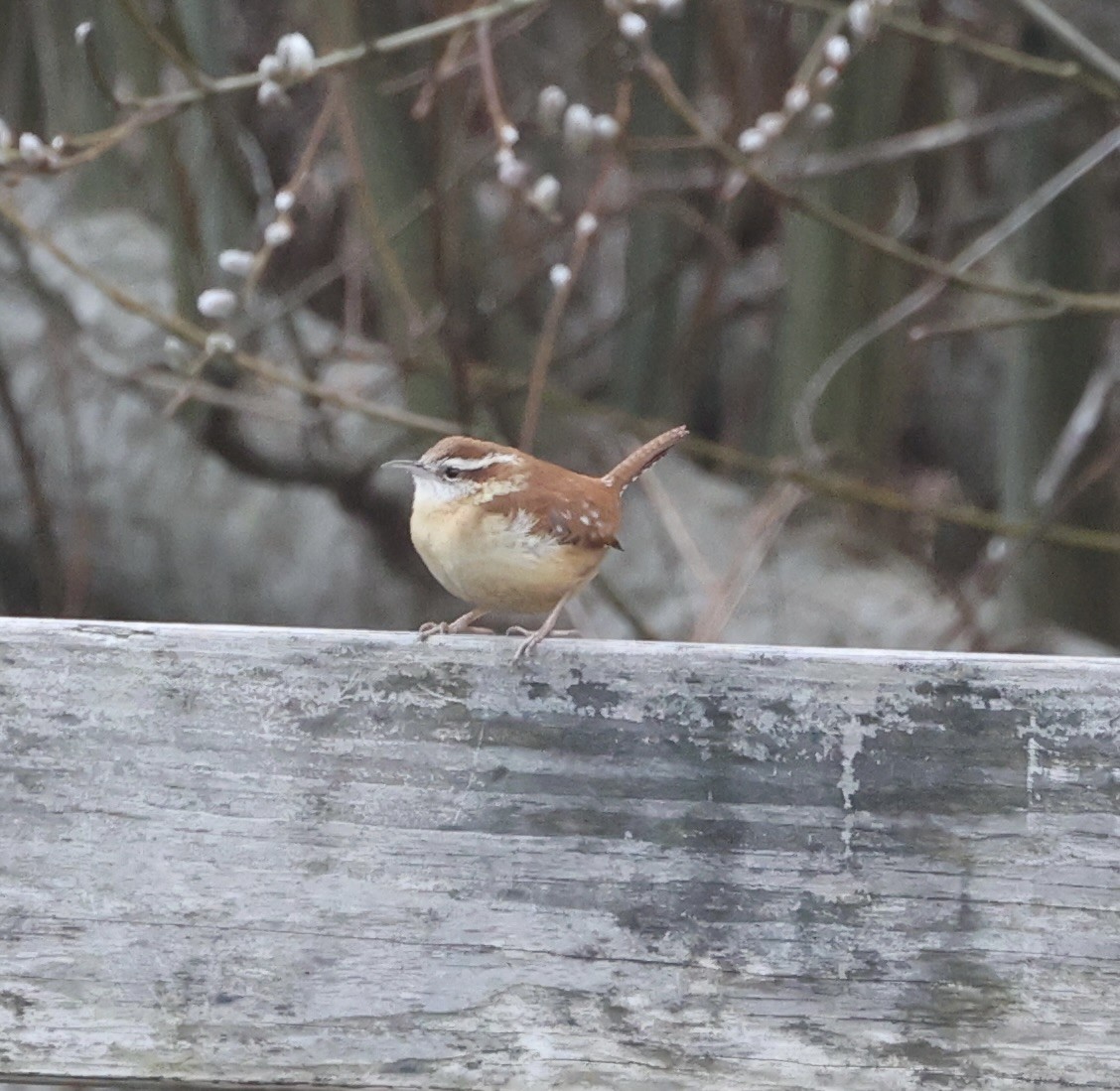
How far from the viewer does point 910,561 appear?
434cm

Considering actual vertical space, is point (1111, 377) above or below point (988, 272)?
below

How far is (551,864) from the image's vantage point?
1.48 metres

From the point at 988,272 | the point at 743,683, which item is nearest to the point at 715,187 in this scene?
the point at 988,272

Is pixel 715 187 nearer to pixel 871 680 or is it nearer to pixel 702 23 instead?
pixel 702 23

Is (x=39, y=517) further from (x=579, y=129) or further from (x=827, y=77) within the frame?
(x=827, y=77)

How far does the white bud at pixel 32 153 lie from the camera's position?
2.60m

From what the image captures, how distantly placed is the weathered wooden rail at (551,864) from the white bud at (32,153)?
134 centimetres

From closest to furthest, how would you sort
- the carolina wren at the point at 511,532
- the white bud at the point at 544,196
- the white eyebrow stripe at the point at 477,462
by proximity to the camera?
1. the carolina wren at the point at 511,532
2. the white eyebrow stripe at the point at 477,462
3. the white bud at the point at 544,196

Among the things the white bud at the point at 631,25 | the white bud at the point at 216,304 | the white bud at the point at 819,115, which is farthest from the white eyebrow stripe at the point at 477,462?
the white bud at the point at 819,115

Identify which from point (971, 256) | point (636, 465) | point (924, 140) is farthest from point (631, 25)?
point (924, 140)

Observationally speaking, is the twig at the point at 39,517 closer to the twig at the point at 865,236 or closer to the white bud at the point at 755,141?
the twig at the point at 865,236

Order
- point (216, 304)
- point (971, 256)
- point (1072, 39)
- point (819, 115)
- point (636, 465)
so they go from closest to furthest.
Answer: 1. point (636, 465)
2. point (216, 304)
3. point (819, 115)
4. point (1072, 39)
5. point (971, 256)

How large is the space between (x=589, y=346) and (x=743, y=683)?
336cm

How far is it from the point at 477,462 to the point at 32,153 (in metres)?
0.94
